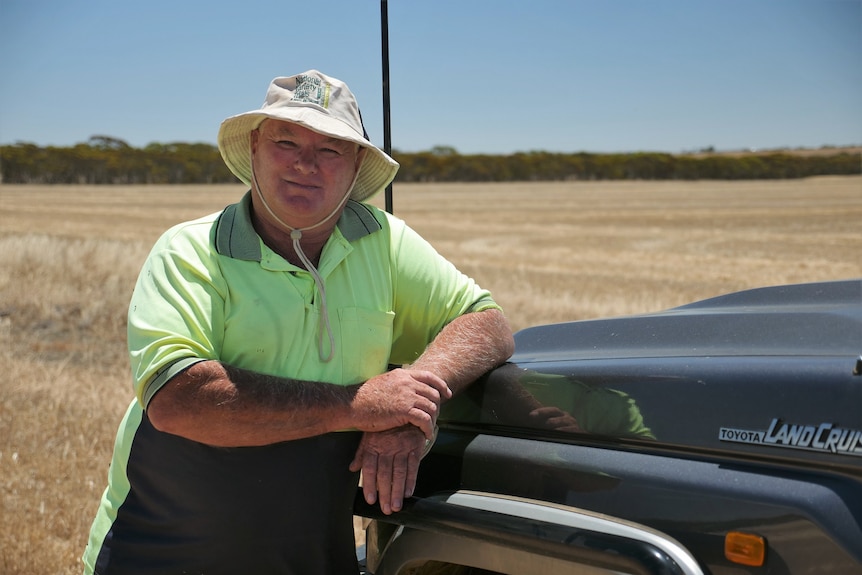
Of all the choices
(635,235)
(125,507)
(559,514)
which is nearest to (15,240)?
(125,507)

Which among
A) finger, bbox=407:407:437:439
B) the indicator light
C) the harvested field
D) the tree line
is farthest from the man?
the tree line

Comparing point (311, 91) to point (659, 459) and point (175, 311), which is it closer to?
point (175, 311)

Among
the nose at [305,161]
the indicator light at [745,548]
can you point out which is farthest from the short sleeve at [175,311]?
the indicator light at [745,548]

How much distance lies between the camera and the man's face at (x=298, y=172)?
8.09ft

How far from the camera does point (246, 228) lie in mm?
2418

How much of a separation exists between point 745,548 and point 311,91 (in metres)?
1.62

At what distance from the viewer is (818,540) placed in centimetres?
160

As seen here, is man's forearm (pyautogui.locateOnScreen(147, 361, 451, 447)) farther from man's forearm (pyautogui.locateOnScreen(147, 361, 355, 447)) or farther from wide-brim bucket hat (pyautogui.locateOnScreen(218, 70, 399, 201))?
wide-brim bucket hat (pyautogui.locateOnScreen(218, 70, 399, 201))

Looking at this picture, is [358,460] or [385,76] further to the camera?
[385,76]

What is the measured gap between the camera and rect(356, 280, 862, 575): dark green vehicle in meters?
1.65

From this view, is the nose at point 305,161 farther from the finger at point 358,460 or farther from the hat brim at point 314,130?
the finger at point 358,460

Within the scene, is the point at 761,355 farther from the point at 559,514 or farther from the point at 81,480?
the point at 81,480

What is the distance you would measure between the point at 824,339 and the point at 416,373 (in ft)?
3.12

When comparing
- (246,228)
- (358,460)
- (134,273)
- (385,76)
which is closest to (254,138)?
(246,228)
